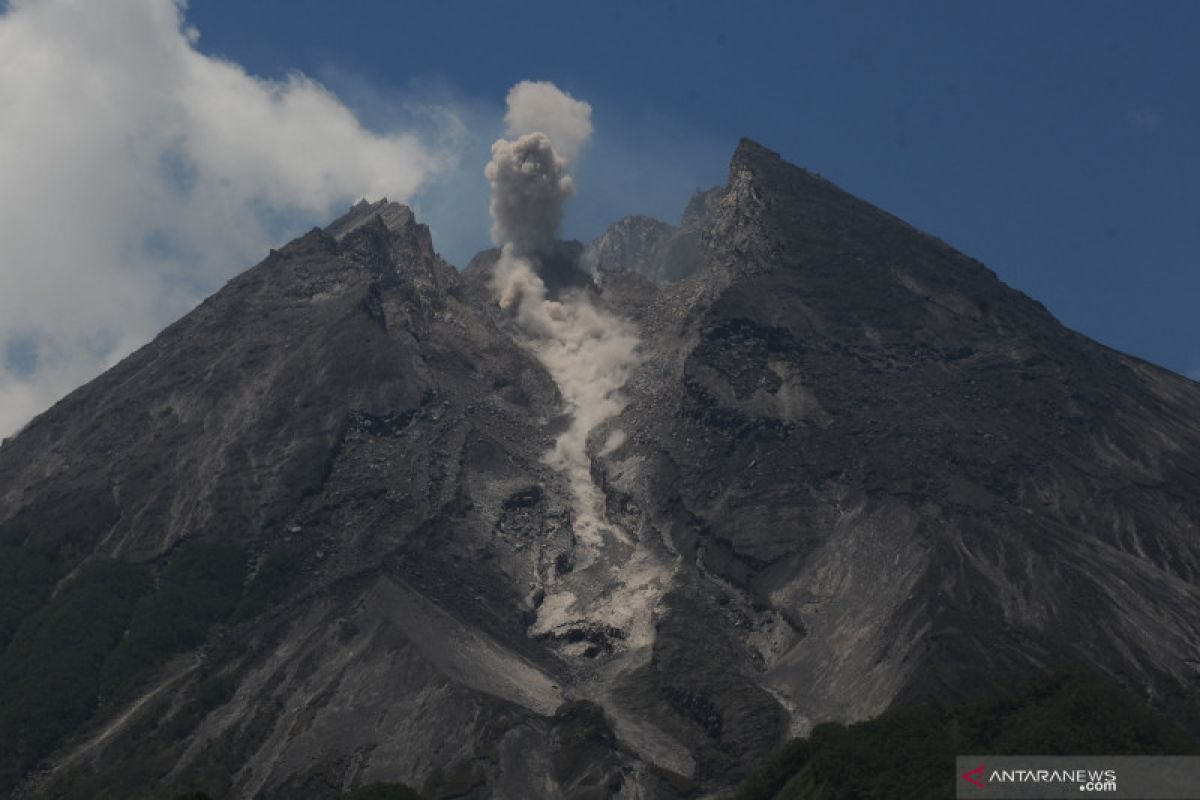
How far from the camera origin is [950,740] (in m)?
145

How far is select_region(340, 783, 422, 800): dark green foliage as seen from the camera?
127 m

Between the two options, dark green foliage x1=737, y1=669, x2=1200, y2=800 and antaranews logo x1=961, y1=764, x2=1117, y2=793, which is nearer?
antaranews logo x1=961, y1=764, x2=1117, y2=793

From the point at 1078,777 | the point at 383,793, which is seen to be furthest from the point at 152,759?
the point at 1078,777

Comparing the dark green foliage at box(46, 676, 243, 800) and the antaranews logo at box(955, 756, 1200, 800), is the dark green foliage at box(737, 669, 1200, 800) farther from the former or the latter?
the dark green foliage at box(46, 676, 243, 800)

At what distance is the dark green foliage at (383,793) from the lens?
127375 mm

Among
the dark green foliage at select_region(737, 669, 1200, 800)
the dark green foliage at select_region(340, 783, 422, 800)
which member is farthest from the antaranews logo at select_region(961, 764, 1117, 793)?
the dark green foliage at select_region(340, 783, 422, 800)

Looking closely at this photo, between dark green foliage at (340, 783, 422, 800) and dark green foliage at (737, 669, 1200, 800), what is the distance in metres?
38.6

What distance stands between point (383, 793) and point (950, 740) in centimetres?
5464

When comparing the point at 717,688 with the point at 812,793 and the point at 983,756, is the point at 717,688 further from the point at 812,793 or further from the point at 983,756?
the point at 983,756

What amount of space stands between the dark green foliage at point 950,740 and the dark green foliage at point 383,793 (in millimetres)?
38572

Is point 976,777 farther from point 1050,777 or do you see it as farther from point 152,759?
point 152,759

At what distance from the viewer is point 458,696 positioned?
169 metres

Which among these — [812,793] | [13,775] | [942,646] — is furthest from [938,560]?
[13,775]

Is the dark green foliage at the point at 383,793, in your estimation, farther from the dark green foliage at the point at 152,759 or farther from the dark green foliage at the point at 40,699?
the dark green foliage at the point at 40,699
